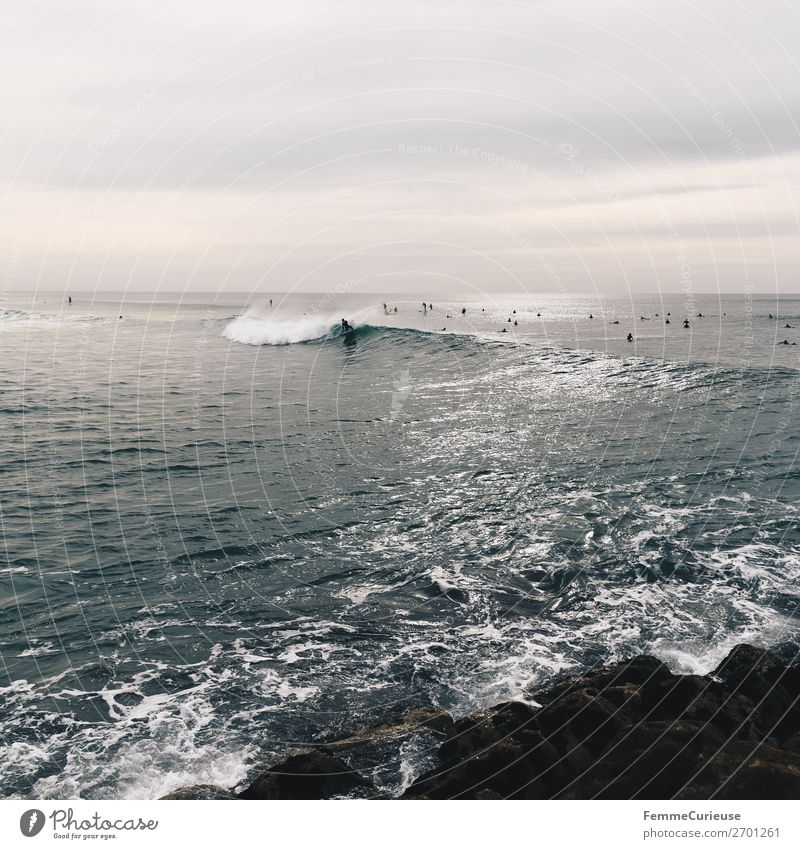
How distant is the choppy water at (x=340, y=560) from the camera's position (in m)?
12.4

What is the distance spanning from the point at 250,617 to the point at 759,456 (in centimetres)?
2709

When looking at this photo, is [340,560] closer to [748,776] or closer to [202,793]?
[202,793]

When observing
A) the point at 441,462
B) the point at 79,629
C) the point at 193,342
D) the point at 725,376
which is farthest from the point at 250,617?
the point at 193,342

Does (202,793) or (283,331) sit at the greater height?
(283,331)

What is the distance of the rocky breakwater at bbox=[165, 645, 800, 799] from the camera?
930 centimetres

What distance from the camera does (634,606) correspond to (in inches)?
640

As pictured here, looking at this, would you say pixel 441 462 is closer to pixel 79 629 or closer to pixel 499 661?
pixel 499 661

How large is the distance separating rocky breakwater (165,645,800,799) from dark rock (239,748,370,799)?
0.02 meters
